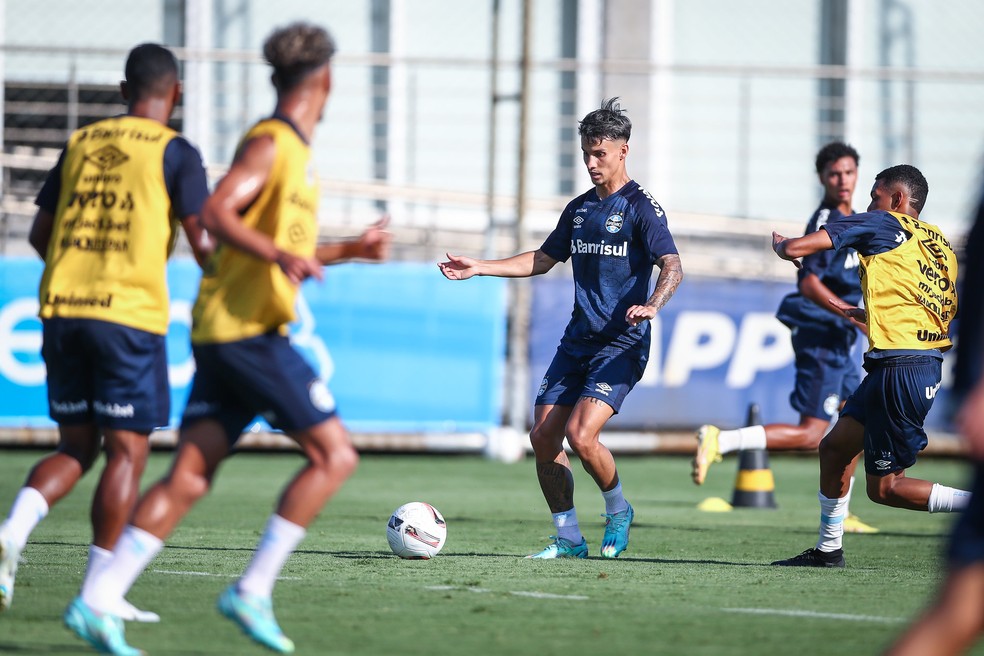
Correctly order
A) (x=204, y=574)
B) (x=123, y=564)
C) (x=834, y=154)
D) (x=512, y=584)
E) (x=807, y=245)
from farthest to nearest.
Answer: (x=834, y=154) < (x=807, y=245) < (x=204, y=574) < (x=512, y=584) < (x=123, y=564)

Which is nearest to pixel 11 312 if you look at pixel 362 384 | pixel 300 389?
pixel 362 384

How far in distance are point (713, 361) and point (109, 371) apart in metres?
11.3

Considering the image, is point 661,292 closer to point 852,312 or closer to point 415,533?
point 852,312

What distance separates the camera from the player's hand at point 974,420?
3.44 meters

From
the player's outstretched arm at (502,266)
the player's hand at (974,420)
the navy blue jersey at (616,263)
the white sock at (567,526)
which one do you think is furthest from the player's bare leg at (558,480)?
the player's hand at (974,420)

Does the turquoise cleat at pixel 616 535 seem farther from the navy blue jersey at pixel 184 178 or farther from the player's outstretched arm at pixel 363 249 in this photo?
the navy blue jersey at pixel 184 178

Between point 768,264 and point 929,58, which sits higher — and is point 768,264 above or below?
below

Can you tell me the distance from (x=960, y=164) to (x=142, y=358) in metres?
16.5

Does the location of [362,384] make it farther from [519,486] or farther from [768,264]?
[768,264]

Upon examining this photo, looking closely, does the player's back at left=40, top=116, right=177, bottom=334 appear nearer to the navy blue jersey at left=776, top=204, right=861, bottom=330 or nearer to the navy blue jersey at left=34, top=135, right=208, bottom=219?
the navy blue jersey at left=34, top=135, right=208, bottom=219

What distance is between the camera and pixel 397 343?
15.9 metres

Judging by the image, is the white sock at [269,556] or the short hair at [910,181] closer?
the white sock at [269,556]

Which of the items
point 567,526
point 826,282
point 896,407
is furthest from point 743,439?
point 896,407

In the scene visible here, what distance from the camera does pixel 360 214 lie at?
18.7m
